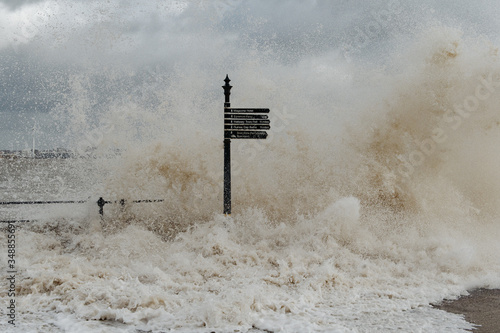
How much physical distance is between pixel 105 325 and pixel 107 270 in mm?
2125

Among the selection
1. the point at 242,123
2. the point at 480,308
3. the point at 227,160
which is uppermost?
the point at 242,123

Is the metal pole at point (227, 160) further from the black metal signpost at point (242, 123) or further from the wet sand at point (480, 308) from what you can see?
the wet sand at point (480, 308)

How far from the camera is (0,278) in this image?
6680 millimetres

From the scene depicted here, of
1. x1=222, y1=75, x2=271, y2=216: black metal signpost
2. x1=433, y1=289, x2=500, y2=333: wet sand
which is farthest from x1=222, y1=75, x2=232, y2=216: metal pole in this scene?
x1=433, y1=289, x2=500, y2=333: wet sand

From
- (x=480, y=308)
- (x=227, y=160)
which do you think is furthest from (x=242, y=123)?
(x=480, y=308)

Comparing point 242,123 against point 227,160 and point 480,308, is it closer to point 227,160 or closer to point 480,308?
point 227,160

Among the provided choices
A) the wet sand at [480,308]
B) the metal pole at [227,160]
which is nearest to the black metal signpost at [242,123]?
the metal pole at [227,160]

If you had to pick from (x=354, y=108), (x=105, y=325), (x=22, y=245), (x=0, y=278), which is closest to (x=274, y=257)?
(x=105, y=325)

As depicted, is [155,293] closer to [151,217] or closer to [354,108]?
[151,217]

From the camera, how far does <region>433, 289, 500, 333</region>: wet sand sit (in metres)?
5.26

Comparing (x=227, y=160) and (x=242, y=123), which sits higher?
(x=242, y=123)

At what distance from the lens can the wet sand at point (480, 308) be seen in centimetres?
526

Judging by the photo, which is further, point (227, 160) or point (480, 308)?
point (227, 160)

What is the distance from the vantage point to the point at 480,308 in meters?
5.93
